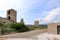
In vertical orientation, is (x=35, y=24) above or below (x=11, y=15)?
below

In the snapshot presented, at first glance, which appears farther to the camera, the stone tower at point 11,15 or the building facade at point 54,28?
the stone tower at point 11,15

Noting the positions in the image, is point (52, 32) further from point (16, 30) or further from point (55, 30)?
point (16, 30)

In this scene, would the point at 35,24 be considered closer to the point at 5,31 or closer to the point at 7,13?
the point at 7,13

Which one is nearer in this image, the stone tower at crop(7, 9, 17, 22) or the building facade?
the building facade

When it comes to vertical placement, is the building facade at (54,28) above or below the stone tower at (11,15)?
below

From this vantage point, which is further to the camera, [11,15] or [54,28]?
[11,15]

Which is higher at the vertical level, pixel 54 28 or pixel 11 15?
pixel 11 15

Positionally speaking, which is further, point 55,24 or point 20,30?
point 20,30

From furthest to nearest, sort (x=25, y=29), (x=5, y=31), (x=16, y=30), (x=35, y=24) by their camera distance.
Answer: (x=35, y=24)
(x=25, y=29)
(x=16, y=30)
(x=5, y=31)

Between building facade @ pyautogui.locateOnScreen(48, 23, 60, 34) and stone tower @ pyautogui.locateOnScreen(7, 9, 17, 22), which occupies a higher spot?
stone tower @ pyautogui.locateOnScreen(7, 9, 17, 22)

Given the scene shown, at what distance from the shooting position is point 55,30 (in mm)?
31672

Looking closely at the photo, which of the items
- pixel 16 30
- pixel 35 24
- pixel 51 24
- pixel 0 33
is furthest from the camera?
pixel 35 24

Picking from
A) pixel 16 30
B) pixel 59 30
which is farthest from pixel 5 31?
pixel 59 30

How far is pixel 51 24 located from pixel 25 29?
30.2 ft
